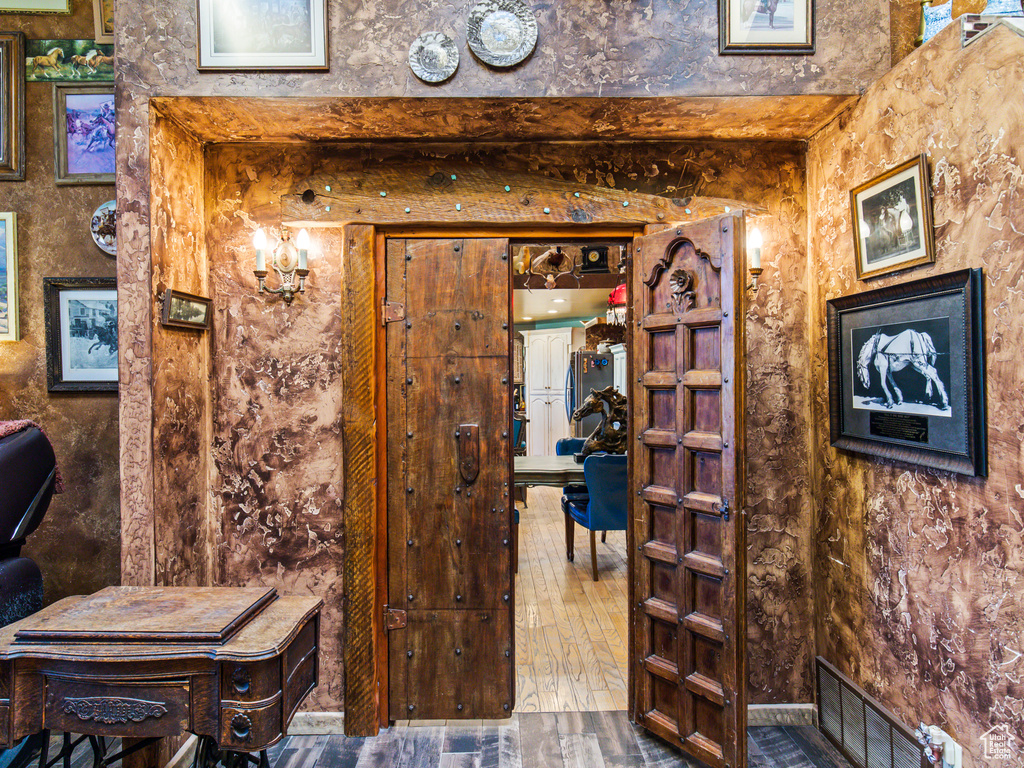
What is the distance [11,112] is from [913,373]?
4038 mm

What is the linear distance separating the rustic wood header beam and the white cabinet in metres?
6.99

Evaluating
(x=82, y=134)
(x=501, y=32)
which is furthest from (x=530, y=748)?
(x=82, y=134)

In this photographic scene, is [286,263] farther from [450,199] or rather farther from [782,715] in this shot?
[782,715]

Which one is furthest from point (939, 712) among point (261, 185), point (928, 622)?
point (261, 185)

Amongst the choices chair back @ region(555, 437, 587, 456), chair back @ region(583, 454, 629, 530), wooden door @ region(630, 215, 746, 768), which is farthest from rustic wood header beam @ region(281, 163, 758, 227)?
chair back @ region(555, 437, 587, 456)

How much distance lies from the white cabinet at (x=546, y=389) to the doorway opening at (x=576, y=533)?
0.10 meters

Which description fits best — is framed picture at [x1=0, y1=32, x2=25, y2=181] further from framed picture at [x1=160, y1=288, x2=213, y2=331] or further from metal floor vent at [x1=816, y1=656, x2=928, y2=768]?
metal floor vent at [x1=816, y1=656, x2=928, y2=768]

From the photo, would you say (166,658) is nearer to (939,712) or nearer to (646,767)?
(646,767)

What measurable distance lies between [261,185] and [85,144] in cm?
94

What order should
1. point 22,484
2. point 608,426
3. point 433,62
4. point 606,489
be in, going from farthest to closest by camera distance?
point 608,426 → point 606,489 → point 433,62 → point 22,484

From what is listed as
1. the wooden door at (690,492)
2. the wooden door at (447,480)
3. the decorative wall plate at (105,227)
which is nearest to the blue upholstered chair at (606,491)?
the wooden door at (690,492)

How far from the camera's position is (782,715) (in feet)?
7.87

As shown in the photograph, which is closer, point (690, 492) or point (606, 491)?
point (690, 492)

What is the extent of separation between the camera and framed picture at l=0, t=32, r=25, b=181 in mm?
2480
